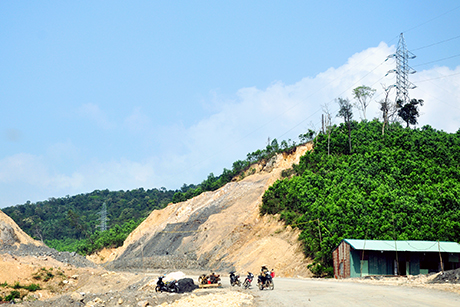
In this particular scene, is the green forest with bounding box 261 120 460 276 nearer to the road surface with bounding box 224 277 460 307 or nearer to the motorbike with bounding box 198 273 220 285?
the motorbike with bounding box 198 273 220 285

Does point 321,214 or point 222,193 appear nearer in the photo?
point 321,214

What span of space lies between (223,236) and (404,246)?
1346 inches

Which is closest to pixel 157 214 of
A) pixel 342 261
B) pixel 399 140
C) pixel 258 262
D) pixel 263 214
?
pixel 263 214

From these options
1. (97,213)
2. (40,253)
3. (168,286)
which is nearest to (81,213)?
(97,213)

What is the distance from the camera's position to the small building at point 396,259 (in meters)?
34.3

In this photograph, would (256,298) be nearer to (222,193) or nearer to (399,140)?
(399,140)

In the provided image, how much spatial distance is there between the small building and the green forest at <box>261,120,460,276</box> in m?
2.84

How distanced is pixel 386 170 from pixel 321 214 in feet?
51.9

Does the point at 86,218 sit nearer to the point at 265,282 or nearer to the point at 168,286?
the point at 168,286

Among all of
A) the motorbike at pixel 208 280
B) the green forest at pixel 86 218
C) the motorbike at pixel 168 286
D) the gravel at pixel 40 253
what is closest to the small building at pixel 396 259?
the motorbike at pixel 208 280

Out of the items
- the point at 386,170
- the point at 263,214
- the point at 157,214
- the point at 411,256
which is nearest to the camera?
the point at 411,256

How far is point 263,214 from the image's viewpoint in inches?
2542

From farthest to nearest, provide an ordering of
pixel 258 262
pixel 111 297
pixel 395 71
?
pixel 395 71, pixel 258 262, pixel 111 297

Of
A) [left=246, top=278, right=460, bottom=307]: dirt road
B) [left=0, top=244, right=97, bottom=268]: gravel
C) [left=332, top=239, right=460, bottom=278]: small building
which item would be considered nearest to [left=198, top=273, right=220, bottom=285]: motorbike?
[left=246, top=278, right=460, bottom=307]: dirt road
